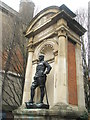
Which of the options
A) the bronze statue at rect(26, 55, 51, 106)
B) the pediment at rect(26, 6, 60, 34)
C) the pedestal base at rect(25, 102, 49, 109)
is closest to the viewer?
the pedestal base at rect(25, 102, 49, 109)

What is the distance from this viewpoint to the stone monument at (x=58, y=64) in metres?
4.72

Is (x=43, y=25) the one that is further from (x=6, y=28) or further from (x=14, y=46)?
(x=6, y=28)

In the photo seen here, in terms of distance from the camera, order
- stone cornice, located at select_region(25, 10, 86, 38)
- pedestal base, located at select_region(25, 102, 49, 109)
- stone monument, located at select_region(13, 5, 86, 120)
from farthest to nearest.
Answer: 1. stone cornice, located at select_region(25, 10, 86, 38)
2. pedestal base, located at select_region(25, 102, 49, 109)
3. stone monument, located at select_region(13, 5, 86, 120)

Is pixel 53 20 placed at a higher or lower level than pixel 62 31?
higher

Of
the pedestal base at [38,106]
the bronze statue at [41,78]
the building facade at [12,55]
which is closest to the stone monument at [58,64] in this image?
the pedestal base at [38,106]

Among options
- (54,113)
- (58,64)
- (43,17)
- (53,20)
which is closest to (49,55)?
(58,64)

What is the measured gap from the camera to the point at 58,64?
5359mm

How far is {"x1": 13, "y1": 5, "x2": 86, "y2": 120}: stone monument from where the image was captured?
472cm

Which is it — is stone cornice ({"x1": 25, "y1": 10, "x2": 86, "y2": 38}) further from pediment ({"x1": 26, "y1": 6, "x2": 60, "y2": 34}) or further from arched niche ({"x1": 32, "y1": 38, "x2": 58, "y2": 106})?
arched niche ({"x1": 32, "y1": 38, "x2": 58, "y2": 106})

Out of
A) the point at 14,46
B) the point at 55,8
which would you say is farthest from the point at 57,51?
the point at 14,46

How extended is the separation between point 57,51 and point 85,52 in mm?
6004

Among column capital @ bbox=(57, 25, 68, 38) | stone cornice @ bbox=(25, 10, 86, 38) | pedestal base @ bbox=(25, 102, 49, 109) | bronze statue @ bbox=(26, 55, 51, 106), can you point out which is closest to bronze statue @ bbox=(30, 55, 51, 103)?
bronze statue @ bbox=(26, 55, 51, 106)

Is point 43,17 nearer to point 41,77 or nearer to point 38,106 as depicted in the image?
point 41,77

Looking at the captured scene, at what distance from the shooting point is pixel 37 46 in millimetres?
7207
